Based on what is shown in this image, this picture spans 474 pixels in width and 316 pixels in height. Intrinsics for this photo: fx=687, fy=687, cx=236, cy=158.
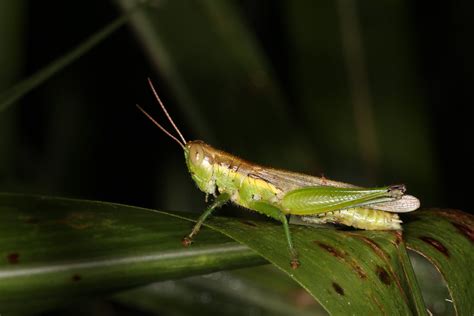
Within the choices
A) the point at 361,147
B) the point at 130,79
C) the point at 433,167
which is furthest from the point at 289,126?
the point at 130,79

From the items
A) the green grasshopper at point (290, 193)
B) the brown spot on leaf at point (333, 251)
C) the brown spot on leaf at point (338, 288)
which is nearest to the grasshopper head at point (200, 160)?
the green grasshopper at point (290, 193)

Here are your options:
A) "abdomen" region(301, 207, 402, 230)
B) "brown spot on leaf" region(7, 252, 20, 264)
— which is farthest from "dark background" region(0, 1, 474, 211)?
"brown spot on leaf" region(7, 252, 20, 264)

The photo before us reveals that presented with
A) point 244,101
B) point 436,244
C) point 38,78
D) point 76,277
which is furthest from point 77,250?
point 244,101

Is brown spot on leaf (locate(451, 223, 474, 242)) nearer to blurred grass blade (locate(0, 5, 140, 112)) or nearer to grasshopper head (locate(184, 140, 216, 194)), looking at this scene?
grasshopper head (locate(184, 140, 216, 194))

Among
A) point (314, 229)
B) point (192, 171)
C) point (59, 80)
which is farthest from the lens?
point (59, 80)

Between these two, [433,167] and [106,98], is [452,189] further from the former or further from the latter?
[106,98]

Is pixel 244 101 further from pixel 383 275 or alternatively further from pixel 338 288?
pixel 338 288

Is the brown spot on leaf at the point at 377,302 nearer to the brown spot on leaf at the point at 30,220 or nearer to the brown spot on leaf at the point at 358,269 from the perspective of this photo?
the brown spot on leaf at the point at 358,269
